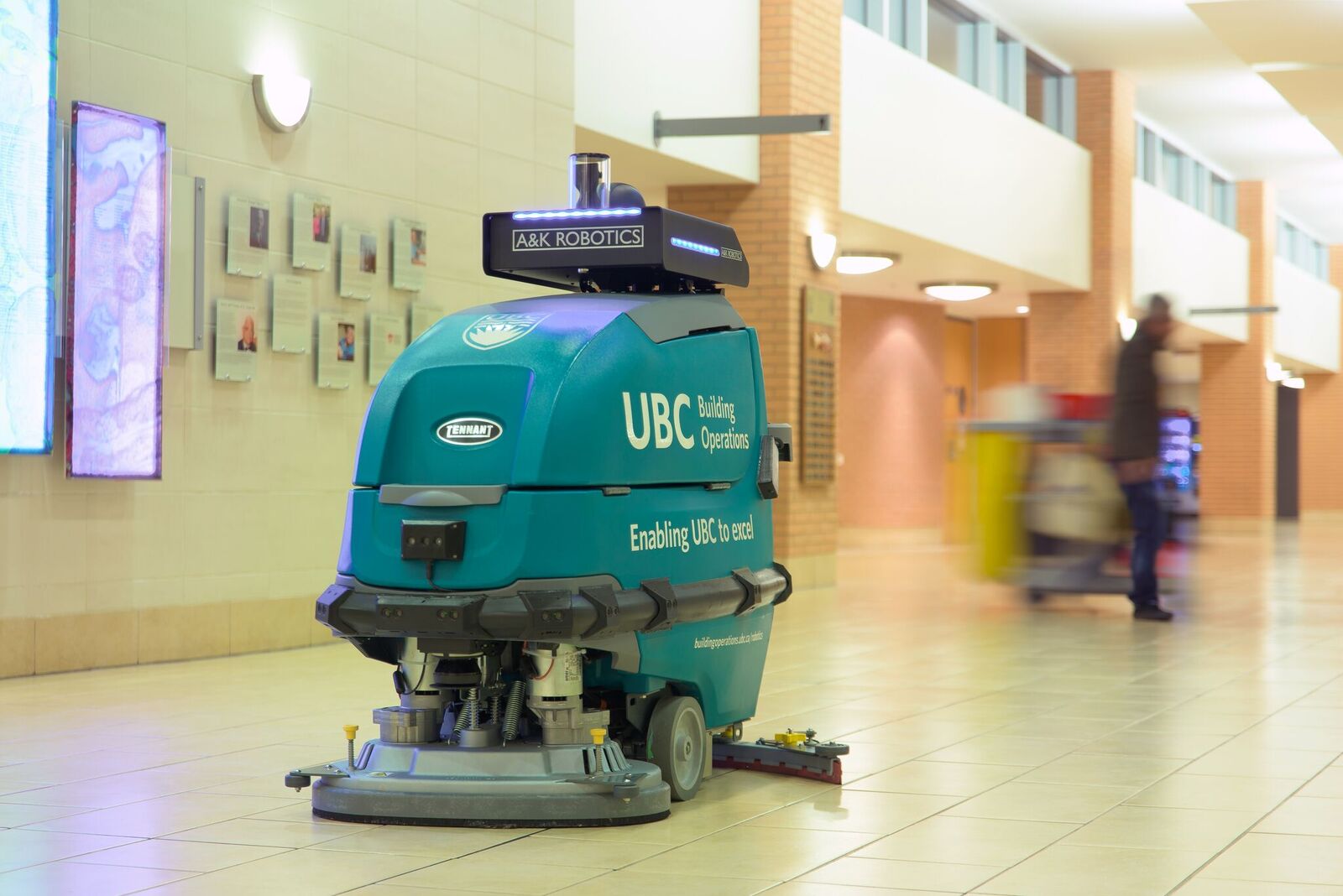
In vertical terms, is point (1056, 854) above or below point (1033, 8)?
below

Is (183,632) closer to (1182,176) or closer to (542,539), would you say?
(542,539)

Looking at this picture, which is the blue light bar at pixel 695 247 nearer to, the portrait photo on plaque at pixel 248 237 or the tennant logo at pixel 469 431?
the tennant logo at pixel 469 431

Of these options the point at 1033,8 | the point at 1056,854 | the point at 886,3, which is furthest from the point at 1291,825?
the point at 1033,8

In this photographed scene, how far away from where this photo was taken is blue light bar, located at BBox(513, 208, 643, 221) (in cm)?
400

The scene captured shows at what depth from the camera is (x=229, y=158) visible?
6.80m

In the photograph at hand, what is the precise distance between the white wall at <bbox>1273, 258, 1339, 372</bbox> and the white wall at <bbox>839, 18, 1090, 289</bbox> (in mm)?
9821

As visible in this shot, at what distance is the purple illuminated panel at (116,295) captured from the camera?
238 inches

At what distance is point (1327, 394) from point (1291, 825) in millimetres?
30107

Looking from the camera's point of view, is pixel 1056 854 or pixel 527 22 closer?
pixel 1056 854

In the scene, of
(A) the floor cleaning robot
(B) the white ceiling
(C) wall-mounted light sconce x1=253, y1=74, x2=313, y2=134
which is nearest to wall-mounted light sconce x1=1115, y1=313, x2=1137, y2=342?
(B) the white ceiling

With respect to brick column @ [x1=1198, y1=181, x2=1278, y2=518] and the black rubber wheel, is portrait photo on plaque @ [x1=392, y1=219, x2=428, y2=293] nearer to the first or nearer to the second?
the black rubber wheel

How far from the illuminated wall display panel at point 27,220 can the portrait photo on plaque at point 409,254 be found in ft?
6.48

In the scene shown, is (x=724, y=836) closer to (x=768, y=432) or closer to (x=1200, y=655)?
(x=768, y=432)

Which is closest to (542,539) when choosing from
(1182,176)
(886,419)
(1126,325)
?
(1126,325)
